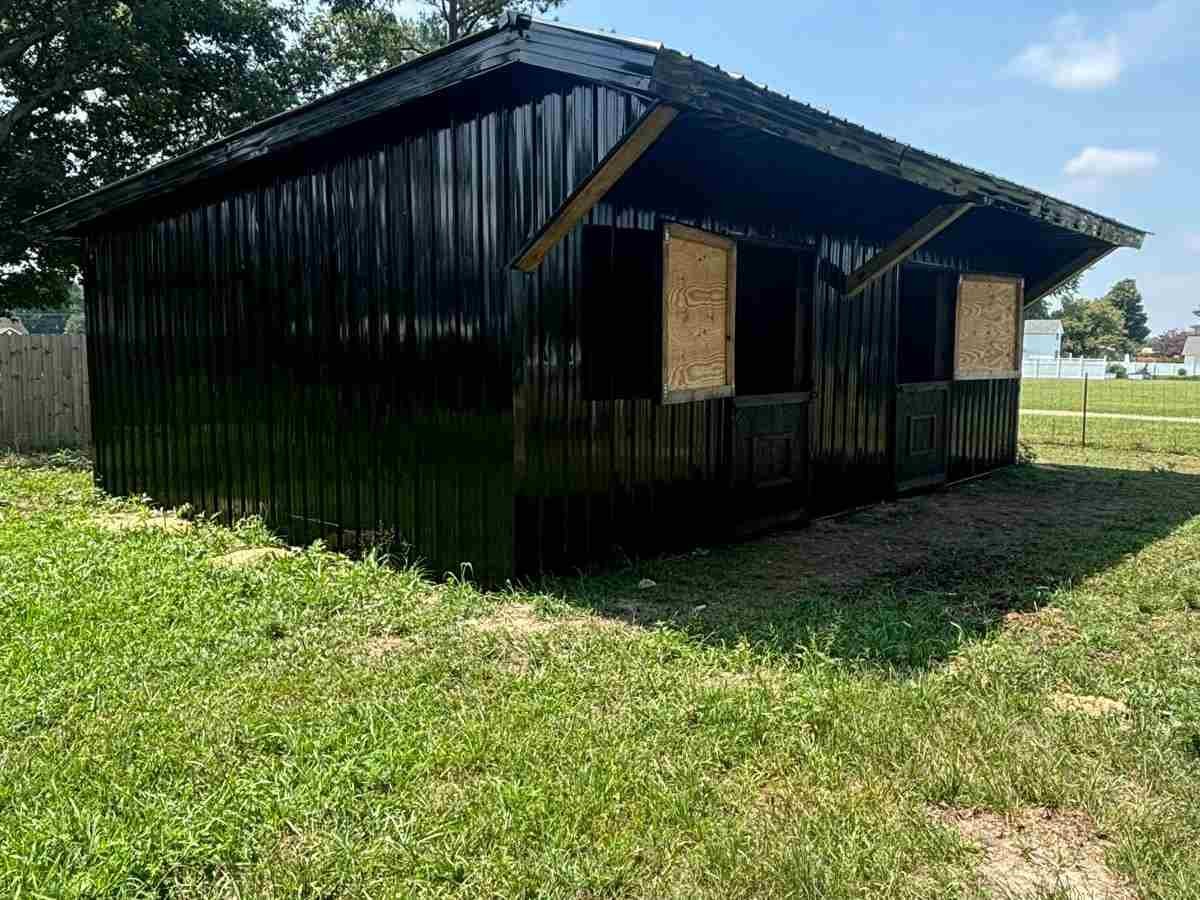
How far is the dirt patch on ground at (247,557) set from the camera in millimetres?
5066

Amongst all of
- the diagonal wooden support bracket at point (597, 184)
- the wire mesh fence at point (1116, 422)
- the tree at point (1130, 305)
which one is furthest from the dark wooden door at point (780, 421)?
the tree at point (1130, 305)

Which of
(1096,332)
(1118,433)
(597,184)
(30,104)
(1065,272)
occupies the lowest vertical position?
(1118,433)

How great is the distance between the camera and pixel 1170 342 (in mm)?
95500

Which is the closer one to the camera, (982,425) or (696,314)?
(696,314)

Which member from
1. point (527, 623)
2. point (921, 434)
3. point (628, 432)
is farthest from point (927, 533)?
point (527, 623)

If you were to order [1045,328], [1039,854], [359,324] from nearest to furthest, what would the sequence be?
1. [1039,854]
2. [359,324]
3. [1045,328]

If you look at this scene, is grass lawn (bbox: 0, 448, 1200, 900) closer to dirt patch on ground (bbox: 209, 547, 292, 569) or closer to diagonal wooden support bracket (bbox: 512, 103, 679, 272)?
dirt patch on ground (bbox: 209, 547, 292, 569)

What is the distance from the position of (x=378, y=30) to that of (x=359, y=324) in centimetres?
1546

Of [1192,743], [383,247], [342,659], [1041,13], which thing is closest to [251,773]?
[342,659]

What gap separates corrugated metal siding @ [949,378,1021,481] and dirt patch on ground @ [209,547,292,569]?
6172 millimetres

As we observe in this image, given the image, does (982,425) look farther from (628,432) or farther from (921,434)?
(628,432)

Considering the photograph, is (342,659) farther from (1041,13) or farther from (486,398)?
(1041,13)

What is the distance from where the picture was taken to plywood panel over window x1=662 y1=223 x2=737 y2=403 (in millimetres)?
4715

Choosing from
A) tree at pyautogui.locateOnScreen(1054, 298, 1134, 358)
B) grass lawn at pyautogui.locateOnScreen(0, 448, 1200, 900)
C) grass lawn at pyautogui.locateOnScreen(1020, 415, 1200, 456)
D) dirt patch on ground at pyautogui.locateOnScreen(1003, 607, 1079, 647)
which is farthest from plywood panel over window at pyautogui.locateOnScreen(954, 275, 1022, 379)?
tree at pyautogui.locateOnScreen(1054, 298, 1134, 358)
